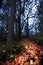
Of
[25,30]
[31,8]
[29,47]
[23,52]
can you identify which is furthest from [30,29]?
[23,52]

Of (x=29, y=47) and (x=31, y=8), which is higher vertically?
(x=31, y=8)

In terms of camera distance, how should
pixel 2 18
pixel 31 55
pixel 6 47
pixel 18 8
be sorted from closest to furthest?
pixel 31 55, pixel 6 47, pixel 18 8, pixel 2 18

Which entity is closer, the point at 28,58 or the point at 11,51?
the point at 28,58

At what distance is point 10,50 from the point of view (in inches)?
392

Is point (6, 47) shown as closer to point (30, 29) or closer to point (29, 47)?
point (29, 47)

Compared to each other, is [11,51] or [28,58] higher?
[11,51]

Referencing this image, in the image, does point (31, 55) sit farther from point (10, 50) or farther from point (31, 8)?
point (31, 8)

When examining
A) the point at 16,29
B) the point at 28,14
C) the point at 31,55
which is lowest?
the point at 31,55

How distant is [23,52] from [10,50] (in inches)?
27.5

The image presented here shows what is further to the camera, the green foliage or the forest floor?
the green foliage

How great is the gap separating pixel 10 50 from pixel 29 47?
1.33m

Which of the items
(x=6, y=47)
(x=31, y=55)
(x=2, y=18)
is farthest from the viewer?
(x=2, y=18)

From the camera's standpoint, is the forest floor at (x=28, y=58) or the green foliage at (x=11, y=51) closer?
the forest floor at (x=28, y=58)

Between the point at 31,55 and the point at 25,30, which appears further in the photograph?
the point at 25,30
